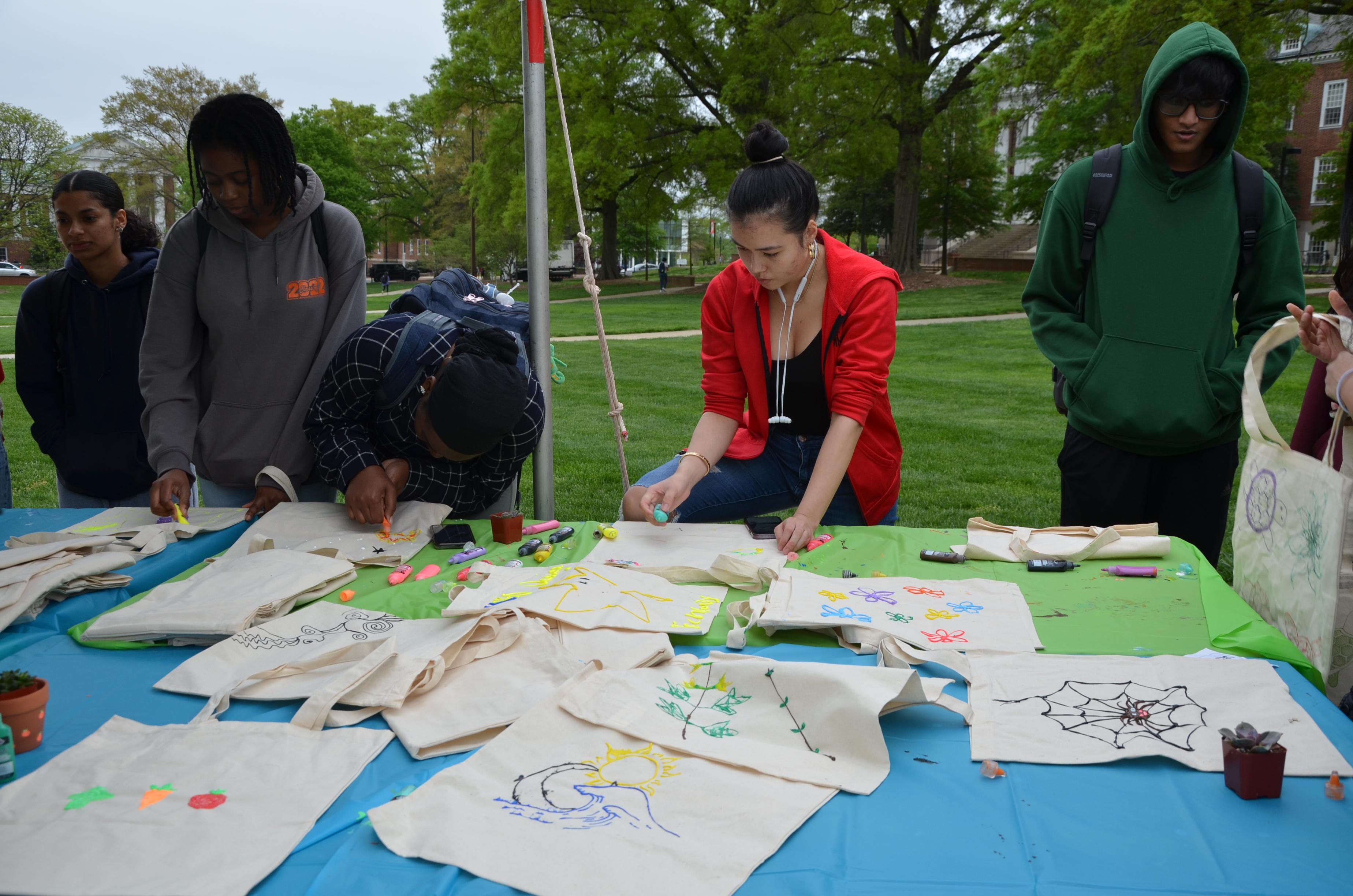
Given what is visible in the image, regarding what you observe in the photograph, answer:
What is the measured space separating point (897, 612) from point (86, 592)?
68.7 inches

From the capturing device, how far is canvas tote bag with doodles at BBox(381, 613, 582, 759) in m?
1.46

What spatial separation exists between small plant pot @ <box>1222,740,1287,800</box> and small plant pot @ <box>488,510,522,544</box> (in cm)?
163

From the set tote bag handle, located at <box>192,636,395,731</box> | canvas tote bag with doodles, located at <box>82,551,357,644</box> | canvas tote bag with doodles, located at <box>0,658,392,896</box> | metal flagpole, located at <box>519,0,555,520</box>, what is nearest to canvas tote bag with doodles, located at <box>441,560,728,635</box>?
tote bag handle, located at <box>192,636,395,731</box>

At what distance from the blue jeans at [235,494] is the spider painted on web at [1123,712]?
2.08 meters

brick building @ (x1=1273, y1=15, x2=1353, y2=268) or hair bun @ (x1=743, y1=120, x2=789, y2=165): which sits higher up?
brick building @ (x1=1273, y1=15, x2=1353, y2=268)

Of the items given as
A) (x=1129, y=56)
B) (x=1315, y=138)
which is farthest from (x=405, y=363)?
(x=1315, y=138)

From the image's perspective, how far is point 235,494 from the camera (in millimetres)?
2855

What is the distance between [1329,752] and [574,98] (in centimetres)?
2074

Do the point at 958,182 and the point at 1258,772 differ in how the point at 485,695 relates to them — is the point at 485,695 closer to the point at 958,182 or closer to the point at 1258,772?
the point at 1258,772

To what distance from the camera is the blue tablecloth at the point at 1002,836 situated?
1111 mm

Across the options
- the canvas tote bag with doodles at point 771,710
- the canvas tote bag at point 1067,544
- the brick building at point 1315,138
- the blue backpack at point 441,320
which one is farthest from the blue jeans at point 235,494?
the brick building at point 1315,138

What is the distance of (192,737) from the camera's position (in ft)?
4.77

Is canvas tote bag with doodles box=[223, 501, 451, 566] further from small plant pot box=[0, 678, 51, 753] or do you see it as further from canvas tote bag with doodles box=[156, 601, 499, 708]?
small plant pot box=[0, 678, 51, 753]

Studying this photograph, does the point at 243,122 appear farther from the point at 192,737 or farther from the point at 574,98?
the point at 574,98
